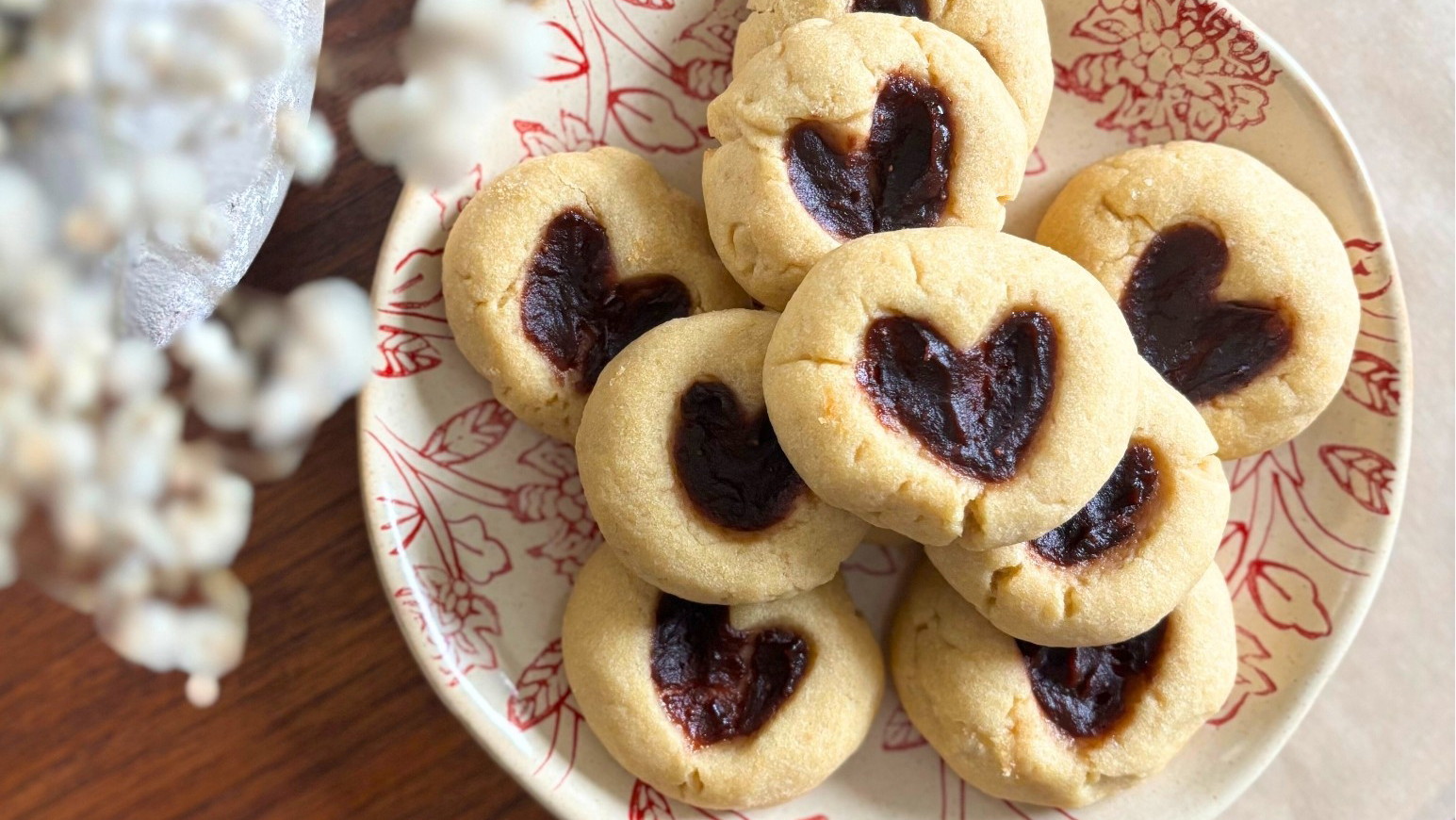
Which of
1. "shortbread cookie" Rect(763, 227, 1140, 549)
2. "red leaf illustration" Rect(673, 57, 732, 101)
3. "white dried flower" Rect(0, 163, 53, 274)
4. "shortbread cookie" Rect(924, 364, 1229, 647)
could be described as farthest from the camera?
"red leaf illustration" Rect(673, 57, 732, 101)

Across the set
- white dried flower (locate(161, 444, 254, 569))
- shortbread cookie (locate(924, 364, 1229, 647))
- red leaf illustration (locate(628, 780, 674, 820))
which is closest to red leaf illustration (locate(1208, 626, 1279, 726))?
shortbread cookie (locate(924, 364, 1229, 647))

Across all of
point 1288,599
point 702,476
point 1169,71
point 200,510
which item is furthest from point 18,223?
point 1288,599

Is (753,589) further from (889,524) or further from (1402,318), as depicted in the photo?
(1402,318)

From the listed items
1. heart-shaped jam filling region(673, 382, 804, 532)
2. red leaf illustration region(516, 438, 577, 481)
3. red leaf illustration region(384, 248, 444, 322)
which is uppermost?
heart-shaped jam filling region(673, 382, 804, 532)

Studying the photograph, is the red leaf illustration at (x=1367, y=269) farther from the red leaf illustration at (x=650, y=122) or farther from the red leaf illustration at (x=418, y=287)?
the red leaf illustration at (x=418, y=287)

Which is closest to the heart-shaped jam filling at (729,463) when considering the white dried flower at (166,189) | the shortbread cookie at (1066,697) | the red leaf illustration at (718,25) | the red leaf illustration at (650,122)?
the shortbread cookie at (1066,697)

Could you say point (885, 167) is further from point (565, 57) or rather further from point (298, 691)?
point (298, 691)

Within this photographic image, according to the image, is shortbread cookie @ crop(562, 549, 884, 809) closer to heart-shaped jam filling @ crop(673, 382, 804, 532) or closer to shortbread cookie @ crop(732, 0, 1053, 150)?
heart-shaped jam filling @ crop(673, 382, 804, 532)
